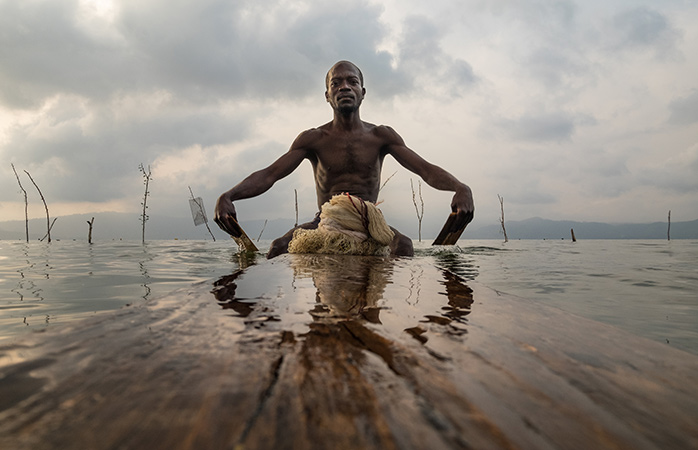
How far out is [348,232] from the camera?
3.06 metres

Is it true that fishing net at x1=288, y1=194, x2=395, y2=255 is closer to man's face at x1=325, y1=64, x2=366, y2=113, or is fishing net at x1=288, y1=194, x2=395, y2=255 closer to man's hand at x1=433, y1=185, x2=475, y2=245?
man's hand at x1=433, y1=185, x2=475, y2=245

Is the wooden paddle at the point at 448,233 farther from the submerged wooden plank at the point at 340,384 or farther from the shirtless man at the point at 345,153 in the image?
the submerged wooden plank at the point at 340,384

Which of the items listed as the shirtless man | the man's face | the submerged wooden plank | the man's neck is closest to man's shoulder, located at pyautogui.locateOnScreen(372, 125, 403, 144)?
the shirtless man

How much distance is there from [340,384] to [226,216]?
9.64ft

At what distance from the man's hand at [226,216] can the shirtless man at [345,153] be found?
1.26 ft

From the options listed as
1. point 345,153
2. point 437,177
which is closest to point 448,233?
point 437,177

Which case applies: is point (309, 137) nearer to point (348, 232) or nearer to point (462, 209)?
point (348, 232)

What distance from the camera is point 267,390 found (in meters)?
0.35

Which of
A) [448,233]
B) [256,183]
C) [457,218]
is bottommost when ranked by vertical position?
[448,233]

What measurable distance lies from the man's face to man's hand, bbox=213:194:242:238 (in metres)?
1.57

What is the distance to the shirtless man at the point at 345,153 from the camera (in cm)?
381

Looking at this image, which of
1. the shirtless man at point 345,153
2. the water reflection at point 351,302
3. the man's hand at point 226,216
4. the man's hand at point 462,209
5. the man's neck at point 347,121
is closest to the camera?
the water reflection at point 351,302

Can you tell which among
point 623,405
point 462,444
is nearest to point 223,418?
point 462,444

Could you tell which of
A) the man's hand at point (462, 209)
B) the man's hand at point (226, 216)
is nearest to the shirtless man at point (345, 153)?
the man's hand at point (226, 216)
